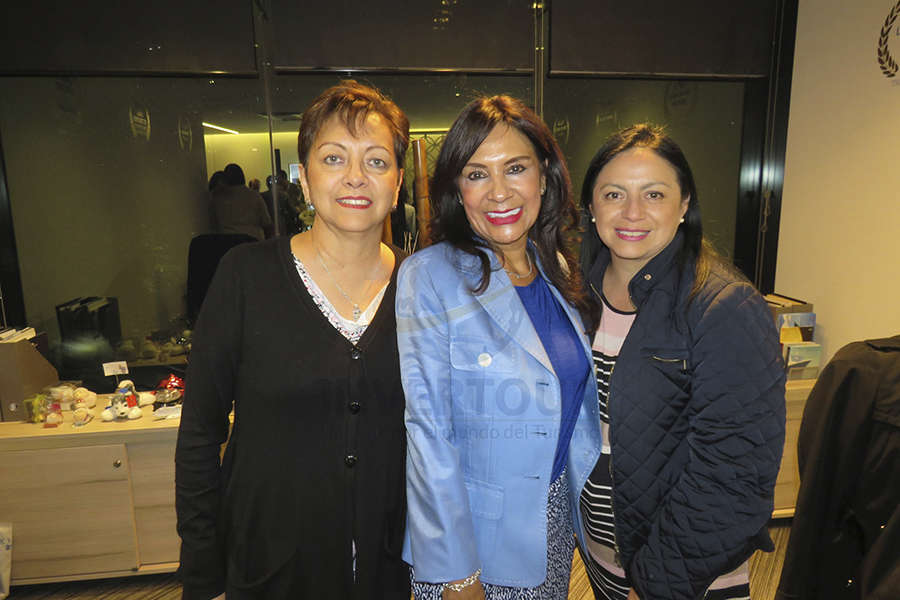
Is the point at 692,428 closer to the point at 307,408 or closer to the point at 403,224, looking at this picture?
the point at 307,408

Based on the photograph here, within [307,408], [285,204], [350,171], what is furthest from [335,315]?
[285,204]

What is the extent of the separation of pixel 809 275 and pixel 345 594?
2772mm

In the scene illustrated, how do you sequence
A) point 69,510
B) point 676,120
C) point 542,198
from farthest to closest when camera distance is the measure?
1. point 676,120
2. point 69,510
3. point 542,198

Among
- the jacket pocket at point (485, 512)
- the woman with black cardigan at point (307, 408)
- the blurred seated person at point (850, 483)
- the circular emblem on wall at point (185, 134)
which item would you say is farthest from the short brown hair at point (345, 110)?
the circular emblem on wall at point (185, 134)

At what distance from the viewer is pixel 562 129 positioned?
2.83m

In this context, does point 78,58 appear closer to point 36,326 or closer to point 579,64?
point 36,326

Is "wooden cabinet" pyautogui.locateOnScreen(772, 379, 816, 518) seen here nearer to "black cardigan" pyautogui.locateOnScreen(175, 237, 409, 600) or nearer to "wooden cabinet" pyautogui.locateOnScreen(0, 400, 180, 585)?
"black cardigan" pyautogui.locateOnScreen(175, 237, 409, 600)

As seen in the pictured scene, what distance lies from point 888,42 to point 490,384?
2535 millimetres

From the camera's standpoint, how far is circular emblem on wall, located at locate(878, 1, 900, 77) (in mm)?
2309

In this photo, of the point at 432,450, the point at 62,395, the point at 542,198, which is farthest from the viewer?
the point at 62,395

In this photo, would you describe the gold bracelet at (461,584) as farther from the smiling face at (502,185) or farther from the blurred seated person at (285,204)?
the blurred seated person at (285,204)

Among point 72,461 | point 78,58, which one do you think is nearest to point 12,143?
point 78,58

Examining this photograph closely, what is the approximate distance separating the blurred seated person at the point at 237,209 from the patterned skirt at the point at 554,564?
1884 mm

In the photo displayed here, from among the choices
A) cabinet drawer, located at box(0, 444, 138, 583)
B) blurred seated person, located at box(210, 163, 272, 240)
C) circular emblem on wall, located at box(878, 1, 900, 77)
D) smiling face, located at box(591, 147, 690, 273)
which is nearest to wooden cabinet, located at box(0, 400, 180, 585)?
cabinet drawer, located at box(0, 444, 138, 583)
